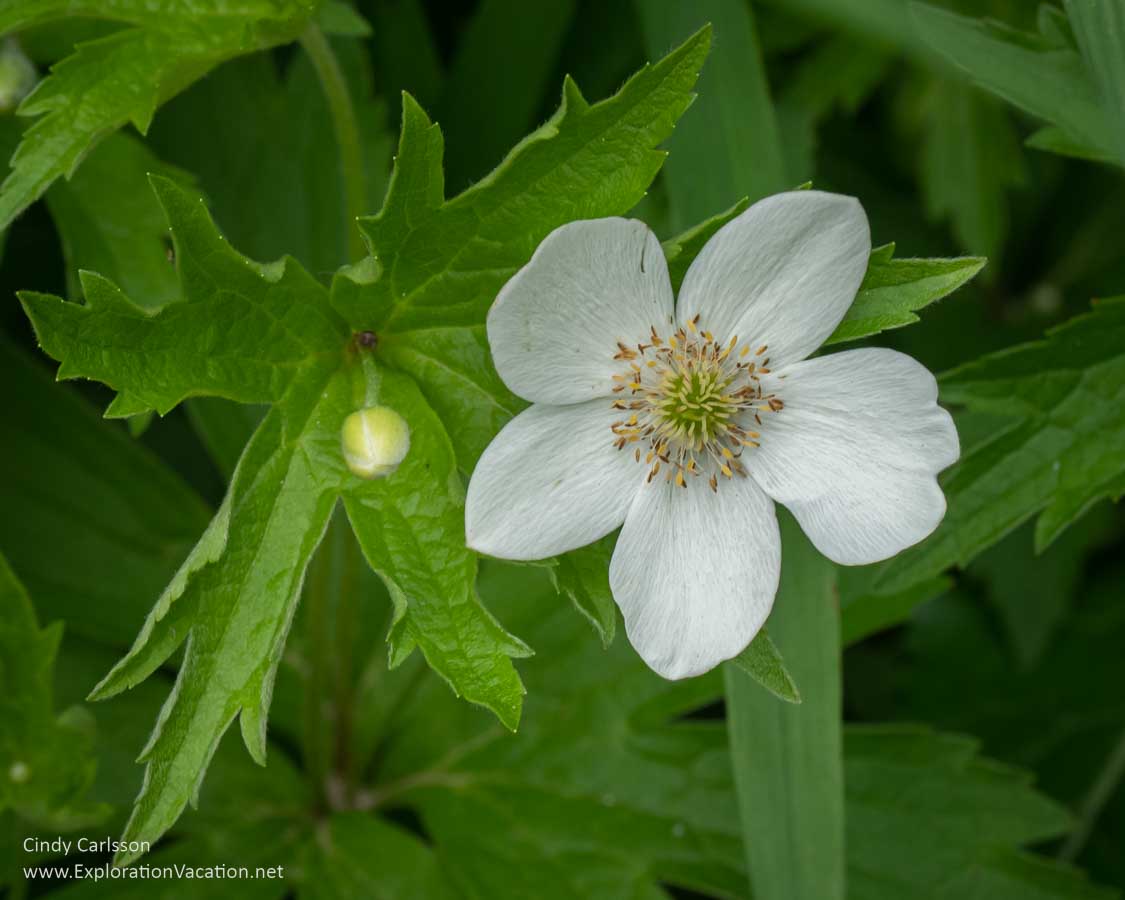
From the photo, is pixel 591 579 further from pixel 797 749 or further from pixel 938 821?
pixel 938 821

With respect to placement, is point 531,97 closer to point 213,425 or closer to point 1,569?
point 213,425

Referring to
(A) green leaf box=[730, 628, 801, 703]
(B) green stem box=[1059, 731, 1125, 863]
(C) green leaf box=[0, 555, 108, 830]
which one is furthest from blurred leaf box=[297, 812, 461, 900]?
(B) green stem box=[1059, 731, 1125, 863]

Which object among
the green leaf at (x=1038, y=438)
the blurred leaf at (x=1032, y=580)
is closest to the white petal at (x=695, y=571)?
the green leaf at (x=1038, y=438)

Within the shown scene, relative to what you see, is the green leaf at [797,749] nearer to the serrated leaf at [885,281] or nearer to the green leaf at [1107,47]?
the serrated leaf at [885,281]

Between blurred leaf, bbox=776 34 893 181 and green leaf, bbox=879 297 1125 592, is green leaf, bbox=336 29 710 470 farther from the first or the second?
blurred leaf, bbox=776 34 893 181

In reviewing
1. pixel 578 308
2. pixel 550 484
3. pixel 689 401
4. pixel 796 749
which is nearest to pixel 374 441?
pixel 550 484

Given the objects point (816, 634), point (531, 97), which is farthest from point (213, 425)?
point (816, 634)

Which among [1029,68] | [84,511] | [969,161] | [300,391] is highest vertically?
[969,161]
